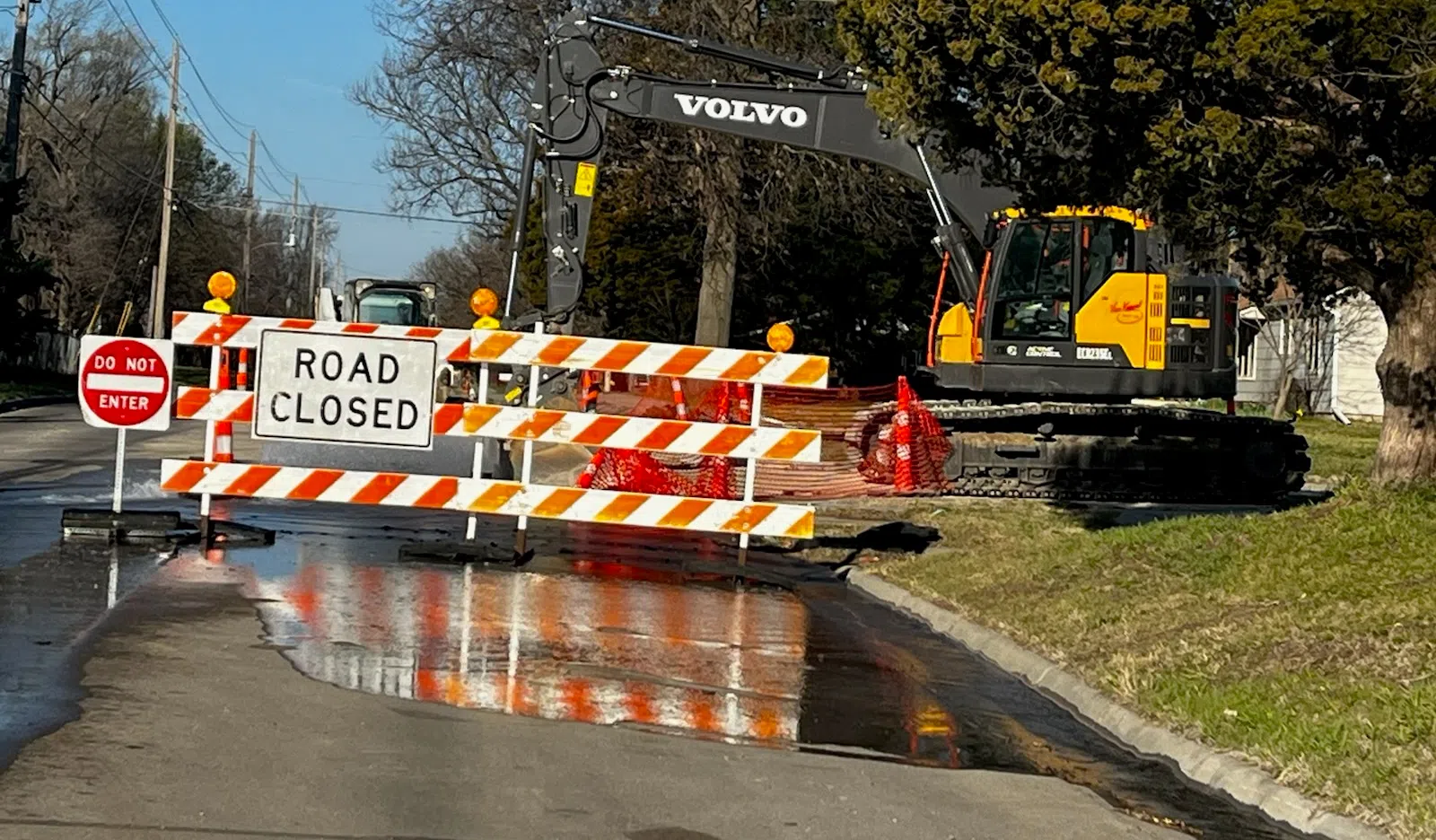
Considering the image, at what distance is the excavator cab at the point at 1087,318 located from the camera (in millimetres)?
18891

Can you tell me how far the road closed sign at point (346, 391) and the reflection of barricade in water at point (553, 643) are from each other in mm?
995

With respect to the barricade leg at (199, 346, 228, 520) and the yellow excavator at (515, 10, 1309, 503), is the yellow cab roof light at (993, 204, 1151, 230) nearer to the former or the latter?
the yellow excavator at (515, 10, 1309, 503)

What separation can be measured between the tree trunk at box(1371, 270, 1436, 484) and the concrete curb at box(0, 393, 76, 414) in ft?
91.2

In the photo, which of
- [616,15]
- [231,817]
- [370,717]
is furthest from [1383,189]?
[616,15]

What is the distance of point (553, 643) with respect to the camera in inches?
391

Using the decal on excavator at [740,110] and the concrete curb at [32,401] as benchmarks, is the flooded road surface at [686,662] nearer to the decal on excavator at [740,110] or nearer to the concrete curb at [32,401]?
the decal on excavator at [740,110]

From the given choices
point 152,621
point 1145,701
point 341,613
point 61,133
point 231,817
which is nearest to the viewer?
point 231,817

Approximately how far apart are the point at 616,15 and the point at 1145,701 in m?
23.3

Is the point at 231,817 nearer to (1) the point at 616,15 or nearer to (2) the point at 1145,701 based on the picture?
(2) the point at 1145,701

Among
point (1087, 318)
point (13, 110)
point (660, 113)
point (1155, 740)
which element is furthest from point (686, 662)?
point (13, 110)

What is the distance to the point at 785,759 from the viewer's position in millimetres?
7434

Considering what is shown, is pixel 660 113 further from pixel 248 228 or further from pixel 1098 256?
pixel 248 228

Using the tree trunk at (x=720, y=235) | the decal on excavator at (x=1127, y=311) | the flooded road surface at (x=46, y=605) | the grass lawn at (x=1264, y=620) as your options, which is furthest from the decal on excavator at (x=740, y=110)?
the tree trunk at (x=720, y=235)

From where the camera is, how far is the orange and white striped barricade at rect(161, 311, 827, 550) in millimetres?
12812
